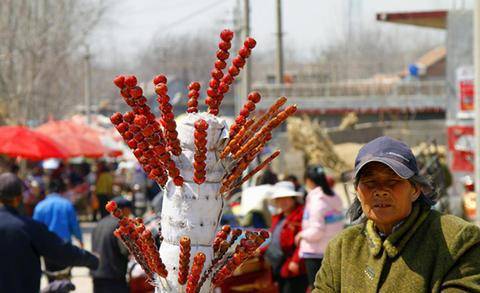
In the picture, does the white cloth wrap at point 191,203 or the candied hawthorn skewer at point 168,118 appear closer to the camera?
the candied hawthorn skewer at point 168,118

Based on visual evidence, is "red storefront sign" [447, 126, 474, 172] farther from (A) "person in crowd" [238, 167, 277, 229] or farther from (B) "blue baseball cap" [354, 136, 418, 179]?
(B) "blue baseball cap" [354, 136, 418, 179]

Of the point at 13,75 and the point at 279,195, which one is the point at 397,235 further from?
the point at 13,75

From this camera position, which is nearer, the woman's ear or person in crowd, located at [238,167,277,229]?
the woman's ear

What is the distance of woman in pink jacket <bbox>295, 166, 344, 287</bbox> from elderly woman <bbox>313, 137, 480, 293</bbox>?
576 centimetres

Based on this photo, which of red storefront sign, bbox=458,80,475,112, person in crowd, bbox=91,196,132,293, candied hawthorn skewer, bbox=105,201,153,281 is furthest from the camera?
red storefront sign, bbox=458,80,475,112

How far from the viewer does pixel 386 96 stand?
51656 mm

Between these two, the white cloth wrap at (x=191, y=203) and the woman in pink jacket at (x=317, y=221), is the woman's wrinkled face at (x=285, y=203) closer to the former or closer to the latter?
the woman in pink jacket at (x=317, y=221)

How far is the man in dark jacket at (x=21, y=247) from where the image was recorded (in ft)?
23.4

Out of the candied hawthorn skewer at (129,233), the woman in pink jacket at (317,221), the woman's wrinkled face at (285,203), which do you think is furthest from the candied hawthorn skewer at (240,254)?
the woman's wrinkled face at (285,203)

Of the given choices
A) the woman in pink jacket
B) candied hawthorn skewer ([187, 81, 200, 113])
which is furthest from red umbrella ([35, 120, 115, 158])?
candied hawthorn skewer ([187, 81, 200, 113])

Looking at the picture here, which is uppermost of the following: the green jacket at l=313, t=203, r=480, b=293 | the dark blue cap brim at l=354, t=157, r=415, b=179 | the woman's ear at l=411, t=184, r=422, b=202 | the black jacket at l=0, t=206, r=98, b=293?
the dark blue cap brim at l=354, t=157, r=415, b=179

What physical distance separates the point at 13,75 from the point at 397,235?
2512 centimetres

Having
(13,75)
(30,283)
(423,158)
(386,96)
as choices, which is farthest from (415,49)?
(30,283)

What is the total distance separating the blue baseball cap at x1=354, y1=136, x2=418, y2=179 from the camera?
3.94 metres
